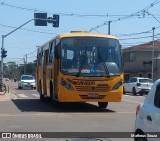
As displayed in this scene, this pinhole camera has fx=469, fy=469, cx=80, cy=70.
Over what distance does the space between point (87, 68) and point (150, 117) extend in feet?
42.2

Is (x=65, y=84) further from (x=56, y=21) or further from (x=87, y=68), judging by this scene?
(x=56, y=21)

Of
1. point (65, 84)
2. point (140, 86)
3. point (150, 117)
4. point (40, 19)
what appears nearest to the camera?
point (150, 117)

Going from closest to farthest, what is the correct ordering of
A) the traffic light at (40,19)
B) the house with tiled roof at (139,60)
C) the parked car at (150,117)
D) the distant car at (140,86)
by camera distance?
the parked car at (150,117)
the traffic light at (40,19)
the distant car at (140,86)
the house with tiled roof at (139,60)

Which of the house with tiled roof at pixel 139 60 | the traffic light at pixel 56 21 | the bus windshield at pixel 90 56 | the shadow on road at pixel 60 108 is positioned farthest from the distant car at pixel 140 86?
the house with tiled roof at pixel 139 60

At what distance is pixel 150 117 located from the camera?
A: 8.02m

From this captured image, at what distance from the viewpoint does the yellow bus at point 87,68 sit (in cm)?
2056

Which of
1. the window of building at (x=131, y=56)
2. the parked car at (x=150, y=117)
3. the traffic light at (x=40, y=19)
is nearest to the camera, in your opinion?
the parked car at (x=150, y=117)

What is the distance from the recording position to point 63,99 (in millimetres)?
20453

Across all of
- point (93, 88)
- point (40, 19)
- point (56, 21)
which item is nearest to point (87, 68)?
point (93, 88)

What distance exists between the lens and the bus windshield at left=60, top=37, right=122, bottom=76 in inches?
816

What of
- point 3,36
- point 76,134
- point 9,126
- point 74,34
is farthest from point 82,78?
point 3,36

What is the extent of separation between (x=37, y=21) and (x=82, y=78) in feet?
68.5

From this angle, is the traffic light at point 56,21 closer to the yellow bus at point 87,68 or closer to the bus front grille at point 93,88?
the yellow bus at point 87,68

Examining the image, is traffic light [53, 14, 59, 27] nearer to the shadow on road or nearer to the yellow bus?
the shadow on road
